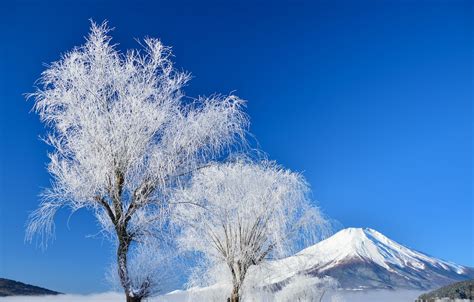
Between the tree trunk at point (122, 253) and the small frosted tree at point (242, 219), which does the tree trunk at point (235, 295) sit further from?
the tree trunk at point (122, 253)

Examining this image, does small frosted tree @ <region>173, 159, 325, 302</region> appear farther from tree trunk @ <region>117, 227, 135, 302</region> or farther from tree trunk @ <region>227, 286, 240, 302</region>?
tree trunk @ <region>117, 227, 135, 302</region>

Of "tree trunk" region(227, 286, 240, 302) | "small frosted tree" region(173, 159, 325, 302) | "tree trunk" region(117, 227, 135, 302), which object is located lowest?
"tree trunk" region(117, 227, 135, 302)

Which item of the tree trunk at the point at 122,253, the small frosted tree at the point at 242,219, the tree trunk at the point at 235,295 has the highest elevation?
the small frosted tree at the point at 242,219

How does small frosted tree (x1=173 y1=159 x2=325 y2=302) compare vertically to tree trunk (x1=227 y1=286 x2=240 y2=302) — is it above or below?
above

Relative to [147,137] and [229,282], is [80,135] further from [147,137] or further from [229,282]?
[229,282]

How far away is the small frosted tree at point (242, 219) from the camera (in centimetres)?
2819

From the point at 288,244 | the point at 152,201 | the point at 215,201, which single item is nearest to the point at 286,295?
the point at 288,244

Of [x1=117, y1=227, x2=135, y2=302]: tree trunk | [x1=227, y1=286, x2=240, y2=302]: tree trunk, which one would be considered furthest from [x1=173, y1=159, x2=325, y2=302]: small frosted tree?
[x1=117, y1=227, x2=135, y2=302]: tree trunk

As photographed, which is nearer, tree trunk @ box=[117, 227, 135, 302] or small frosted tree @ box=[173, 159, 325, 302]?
tree trunk @ box=[117, 227, 135, 302]

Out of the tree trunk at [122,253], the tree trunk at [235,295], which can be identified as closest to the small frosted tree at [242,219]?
Result: the tree trunk at [235,295]

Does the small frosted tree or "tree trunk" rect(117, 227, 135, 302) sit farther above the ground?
the small frosted tree

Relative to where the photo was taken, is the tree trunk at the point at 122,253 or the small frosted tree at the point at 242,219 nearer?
the tree trunk at the point at 122,253

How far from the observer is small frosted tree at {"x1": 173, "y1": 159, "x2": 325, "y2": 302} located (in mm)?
28188

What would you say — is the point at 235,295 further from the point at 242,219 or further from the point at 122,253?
the point at 122,253
